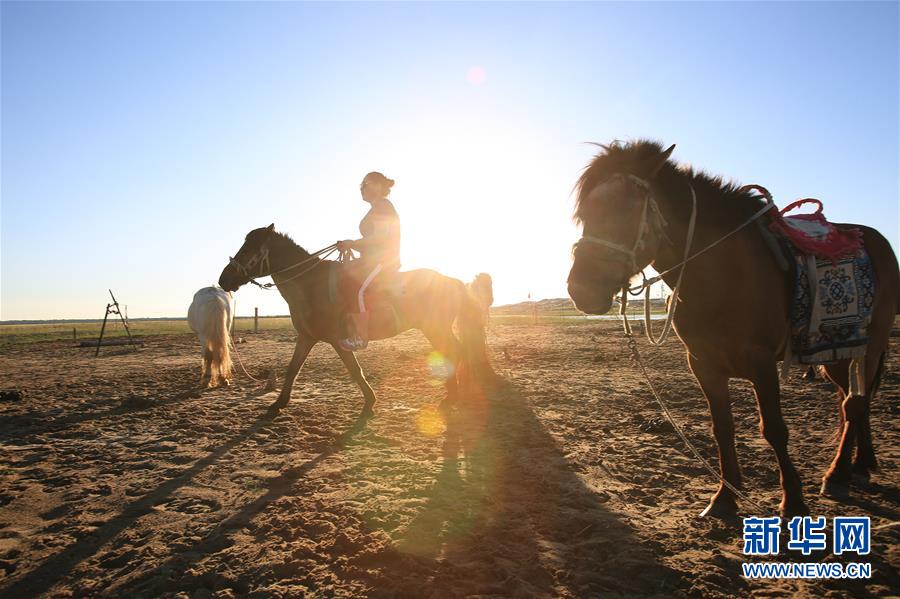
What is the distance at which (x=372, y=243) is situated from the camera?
6.61 meters

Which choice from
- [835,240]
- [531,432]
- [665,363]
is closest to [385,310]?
[531,432]

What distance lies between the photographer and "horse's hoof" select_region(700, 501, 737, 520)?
3184 mm

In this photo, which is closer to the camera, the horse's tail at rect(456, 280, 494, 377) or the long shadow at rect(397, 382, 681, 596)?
the long shadow at rect(397, 382, 681, 596)

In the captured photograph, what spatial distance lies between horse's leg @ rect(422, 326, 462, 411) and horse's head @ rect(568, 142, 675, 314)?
15.0ft

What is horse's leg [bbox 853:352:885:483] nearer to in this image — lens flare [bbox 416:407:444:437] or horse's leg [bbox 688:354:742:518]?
horse's leg [bbox 688:354:742:518]

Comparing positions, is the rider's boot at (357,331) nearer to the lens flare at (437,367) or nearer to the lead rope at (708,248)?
the lens flare at (437,367)

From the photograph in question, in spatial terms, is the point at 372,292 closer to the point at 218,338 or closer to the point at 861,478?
the point at 218,338

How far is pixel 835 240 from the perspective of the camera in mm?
3334

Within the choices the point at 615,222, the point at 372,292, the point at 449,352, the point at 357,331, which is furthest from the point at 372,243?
the point at 615,222

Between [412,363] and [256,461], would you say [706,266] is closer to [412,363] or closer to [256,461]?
[256,461]

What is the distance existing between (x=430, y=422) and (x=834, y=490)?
436 centimetres

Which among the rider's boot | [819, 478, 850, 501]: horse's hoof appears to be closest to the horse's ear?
[819, 478, 850, 501]: horse's hoof

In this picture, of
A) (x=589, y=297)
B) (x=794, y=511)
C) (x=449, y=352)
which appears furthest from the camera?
(x=449, y=352)

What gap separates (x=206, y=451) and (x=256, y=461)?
83cm
